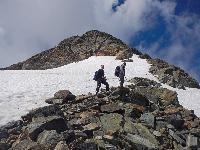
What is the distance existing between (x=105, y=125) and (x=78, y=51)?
5008 cm

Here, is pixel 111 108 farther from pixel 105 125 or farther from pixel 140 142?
pixel 140 142

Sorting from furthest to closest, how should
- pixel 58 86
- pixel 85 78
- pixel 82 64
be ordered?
pixel 82 64 → pixel 85 78 → pixel 58 86

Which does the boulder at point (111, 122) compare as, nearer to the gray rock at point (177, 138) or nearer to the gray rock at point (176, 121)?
the gray rock at point (177, 138)

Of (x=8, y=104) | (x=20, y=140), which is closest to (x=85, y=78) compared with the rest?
(x=8, y=104)

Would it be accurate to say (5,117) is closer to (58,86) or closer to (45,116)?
(45,116)

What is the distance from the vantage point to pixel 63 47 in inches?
3068

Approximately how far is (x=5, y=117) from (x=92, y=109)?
18.4 feet

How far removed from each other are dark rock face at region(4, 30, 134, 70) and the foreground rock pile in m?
32.6

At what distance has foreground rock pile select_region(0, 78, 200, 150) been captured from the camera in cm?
2145

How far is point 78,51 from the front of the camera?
243ft

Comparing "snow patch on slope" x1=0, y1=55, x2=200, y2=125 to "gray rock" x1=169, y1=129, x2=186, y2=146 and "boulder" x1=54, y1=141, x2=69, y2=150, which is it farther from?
"gray rock" x1=169, y1=129, x2=186, y2=146

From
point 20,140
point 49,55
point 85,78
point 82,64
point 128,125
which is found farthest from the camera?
point 49,55

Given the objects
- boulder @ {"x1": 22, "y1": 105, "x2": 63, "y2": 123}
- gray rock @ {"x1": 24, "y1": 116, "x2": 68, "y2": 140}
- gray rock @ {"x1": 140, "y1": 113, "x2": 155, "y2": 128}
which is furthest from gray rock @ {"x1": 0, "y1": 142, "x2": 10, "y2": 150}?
gray rock @ {"x1": 140, "y1": 113, "x2": 155, "y2": 128}

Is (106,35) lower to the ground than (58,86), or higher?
higher
